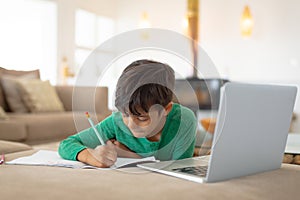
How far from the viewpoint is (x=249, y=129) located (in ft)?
2.81

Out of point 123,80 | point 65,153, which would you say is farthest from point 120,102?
point 65,153

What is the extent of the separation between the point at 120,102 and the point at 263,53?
4.67 m

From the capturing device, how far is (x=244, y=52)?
18.0 ft

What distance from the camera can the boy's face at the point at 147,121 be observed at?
955mm

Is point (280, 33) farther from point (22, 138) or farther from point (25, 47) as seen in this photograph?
point (22, 138)

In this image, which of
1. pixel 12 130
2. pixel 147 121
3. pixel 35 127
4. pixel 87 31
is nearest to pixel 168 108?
pixel 147 121

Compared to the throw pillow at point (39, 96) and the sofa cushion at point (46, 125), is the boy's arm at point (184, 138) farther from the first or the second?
the throw pillow at point (39, 96)

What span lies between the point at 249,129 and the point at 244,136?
0.06ft

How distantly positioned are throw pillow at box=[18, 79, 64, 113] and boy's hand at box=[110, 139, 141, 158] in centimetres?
266

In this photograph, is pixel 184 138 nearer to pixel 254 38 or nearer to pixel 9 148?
pixel 9 148

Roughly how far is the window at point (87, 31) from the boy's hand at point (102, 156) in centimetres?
473

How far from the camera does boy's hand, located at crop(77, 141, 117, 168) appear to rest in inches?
39.0

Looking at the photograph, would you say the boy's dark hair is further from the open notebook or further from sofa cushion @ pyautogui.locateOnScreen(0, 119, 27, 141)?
sofa cushion @ pyautogui.locateOnScreen(0, 119, 27, 141)

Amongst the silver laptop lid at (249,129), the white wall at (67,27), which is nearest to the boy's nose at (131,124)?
the silver laptop lid at (249,129)
